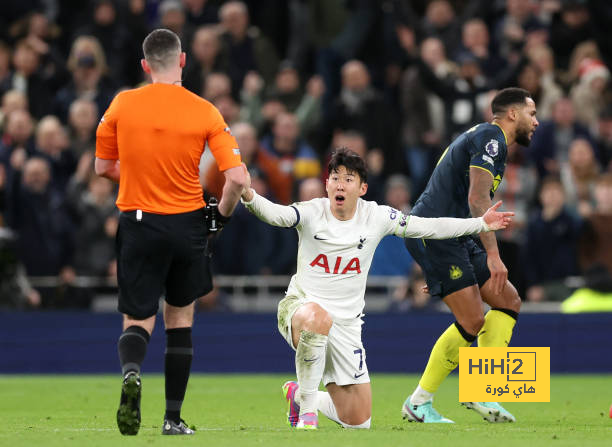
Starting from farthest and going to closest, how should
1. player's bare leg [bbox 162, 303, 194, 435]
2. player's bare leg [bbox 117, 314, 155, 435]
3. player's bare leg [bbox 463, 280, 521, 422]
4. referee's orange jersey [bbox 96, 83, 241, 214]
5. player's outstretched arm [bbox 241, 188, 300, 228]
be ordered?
player's bare leg [bbox 463, 280, 521, 422] → player's outstretched arm [bbox 241, 188, 300, 228] → player's bare leg [bbox 162, 303, 194, 435] → referee's orange jersey [bbox 96, 83, 241, 214] → player's bare leg [bbox 117, 314, 155, 435]

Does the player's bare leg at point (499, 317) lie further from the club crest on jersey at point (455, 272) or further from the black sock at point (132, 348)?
the black sock at point (132, 348)

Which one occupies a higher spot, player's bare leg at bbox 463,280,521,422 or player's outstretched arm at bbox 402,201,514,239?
player's outstretched arm at bbox 402,201,514,239

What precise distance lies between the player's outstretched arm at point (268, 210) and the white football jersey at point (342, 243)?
2 cm

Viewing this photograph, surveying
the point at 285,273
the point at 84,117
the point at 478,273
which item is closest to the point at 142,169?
the point at 478,273

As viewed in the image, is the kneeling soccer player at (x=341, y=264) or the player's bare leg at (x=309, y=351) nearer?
the player's bare leg at (x=309, y=351)

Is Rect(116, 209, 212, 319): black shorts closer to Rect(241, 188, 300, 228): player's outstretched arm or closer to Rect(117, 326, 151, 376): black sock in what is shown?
Rect(117, 326, 151, 376): black sock

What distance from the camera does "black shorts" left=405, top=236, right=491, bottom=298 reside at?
9.05 meters

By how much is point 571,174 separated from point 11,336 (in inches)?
273

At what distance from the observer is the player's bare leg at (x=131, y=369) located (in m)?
6.90

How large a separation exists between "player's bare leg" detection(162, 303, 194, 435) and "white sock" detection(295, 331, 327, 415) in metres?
0.79

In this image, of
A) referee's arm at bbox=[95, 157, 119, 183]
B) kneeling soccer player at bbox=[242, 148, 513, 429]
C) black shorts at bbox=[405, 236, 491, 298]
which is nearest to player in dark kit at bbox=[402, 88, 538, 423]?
black shorts at bbox=[405, 236, 491, 298]

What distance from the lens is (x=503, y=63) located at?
16.5 meters

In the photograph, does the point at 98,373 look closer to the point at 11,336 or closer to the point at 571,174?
the point at 11,336

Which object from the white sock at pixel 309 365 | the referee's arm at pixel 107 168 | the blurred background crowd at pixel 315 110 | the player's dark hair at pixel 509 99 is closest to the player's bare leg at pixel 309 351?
the white sock at pixel 309 365
